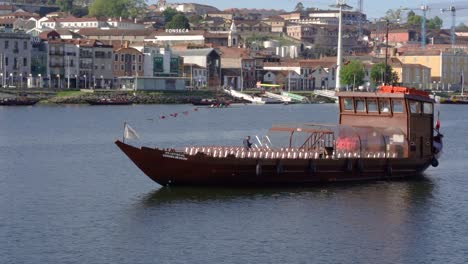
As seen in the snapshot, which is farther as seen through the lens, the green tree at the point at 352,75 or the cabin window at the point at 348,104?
the green tree at the point at 352,75

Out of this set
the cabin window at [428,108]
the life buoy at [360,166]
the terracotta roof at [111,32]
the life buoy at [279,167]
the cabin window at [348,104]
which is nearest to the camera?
the life buoy at [279,167]

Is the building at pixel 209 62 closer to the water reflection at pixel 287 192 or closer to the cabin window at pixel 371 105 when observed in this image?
the cabin window at pixel 371 105

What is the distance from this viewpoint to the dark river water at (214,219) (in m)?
30.0

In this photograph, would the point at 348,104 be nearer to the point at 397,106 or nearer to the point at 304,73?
the point at 397,106

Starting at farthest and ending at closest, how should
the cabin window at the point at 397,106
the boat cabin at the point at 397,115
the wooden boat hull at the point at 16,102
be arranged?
the wooden boat hull at the point at 16,102, the cabin window at the point at 397,106, the boat cabin at the point at 397,115

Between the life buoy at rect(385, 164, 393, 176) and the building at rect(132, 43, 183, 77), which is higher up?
the building at rect(132, 43, 183, 77)

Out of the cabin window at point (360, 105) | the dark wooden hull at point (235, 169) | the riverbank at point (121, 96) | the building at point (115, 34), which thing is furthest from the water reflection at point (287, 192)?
the building at point (115, 34)

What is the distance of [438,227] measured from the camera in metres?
34.4

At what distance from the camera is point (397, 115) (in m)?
44.9

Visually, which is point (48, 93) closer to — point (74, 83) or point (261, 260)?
point (74, 83)

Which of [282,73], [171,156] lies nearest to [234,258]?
[171,156]

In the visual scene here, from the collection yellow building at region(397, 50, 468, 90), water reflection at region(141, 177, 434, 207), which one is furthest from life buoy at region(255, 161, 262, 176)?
yellow building at region(397, 50, 468, 90)

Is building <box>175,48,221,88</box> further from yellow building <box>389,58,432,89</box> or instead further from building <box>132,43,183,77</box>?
yellow building <box>389,58,432,89</box>

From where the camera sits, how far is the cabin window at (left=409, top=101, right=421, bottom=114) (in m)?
44.9
